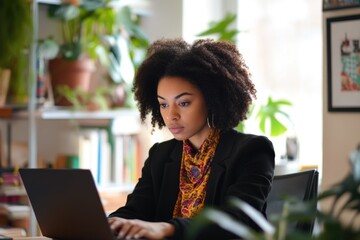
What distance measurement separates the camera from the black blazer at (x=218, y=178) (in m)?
1.94

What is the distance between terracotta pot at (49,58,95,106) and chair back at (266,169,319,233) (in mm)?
2120

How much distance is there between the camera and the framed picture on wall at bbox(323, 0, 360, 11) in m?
3.28

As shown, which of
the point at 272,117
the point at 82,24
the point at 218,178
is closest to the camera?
the point at 218,178

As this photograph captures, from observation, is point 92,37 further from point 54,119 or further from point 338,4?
point 338,4

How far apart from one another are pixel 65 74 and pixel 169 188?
2.03m

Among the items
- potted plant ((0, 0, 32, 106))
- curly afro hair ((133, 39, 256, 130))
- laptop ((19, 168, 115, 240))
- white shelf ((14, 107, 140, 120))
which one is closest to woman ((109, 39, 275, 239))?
curly afro hair ((133, 39, 256, 130))

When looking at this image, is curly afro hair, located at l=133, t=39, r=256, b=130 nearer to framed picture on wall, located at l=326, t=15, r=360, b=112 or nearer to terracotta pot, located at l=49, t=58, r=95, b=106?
framed picture on wall, located at l=326, t=15, r=360, b=112

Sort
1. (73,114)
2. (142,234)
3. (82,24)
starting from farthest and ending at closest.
Result: (82,24), (73,114), (142,234)

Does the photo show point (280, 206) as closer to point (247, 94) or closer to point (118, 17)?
point (247, 94)

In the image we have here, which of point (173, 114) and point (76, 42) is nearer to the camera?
point (173, 114)

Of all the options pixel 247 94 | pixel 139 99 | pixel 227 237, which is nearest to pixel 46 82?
pixel 139 99

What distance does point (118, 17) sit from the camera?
4055 millimetres

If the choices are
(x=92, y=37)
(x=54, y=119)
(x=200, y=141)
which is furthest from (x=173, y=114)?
(x=54, y=119)

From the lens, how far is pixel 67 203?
1.73m
